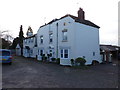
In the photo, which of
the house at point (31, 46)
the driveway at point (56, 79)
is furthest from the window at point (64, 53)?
the house at point (31, 46)

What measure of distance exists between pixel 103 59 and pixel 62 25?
12.6 meters

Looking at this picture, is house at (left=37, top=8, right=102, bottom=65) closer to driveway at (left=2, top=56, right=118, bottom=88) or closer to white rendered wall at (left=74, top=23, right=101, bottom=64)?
white rendered wall at (left=74, top=23, right=101, bottom=64)

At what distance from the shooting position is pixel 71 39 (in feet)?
65.2

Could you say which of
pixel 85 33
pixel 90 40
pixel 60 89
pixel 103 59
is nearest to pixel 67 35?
pixel 85 33

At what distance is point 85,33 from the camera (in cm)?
2141

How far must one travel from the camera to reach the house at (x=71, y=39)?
65.0ft

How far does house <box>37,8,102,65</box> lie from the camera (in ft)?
65.0

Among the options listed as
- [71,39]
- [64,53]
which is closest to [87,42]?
[71,39]

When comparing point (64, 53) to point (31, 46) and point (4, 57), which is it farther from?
point (31, 46)

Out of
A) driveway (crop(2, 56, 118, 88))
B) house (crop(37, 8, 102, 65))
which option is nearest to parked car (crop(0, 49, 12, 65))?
driveway (crop(2, 56, 118, 88))

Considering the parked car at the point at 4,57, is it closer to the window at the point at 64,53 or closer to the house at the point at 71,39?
the house at the point at 71,39

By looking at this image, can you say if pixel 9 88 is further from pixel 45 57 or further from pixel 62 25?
pixel 45 57

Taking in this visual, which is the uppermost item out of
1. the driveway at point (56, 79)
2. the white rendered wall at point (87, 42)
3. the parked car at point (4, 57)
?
the white rendered wall at point (87, 42)

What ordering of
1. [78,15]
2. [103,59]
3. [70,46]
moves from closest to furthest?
[70,46]
[78,15]
[103,59]
